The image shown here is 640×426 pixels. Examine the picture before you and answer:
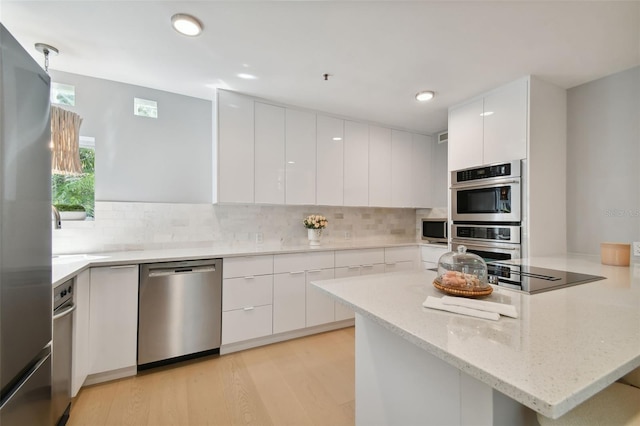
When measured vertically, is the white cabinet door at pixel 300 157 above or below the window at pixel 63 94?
below

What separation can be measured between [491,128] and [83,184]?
3.75 metres

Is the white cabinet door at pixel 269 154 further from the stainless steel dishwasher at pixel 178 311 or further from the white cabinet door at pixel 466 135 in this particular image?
the white cabinet door at pixel 466 135

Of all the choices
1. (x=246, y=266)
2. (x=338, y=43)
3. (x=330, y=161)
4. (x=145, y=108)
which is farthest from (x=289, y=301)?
(x=145, y=108)

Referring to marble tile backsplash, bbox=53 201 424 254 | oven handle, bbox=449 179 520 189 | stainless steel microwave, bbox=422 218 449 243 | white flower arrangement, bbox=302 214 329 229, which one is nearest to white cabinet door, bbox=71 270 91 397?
marble tile backsplash, bbox=53 201 424 254

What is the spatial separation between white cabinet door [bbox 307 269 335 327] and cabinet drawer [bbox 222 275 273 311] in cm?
43

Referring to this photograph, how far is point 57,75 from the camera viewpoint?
7.65 feet

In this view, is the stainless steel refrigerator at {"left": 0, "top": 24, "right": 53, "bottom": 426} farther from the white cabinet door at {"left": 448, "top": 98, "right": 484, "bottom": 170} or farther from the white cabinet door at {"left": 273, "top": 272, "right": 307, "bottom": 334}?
the white cabinet door at {"left": 448, "top": 98, "right": 484, "bottom": 170}

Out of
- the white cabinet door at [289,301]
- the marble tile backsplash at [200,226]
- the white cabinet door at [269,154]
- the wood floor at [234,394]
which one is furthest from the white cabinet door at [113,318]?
the white cabinet door at [269,154]

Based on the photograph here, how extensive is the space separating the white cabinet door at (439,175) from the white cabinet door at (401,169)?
0.42 metres

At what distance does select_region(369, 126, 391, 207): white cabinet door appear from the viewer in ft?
11.5

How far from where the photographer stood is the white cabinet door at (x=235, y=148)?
8.73 ft

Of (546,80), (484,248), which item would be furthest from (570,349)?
(546,80)

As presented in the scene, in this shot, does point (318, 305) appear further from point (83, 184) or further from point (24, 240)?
point (83, 184)

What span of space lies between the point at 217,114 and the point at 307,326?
228cm
